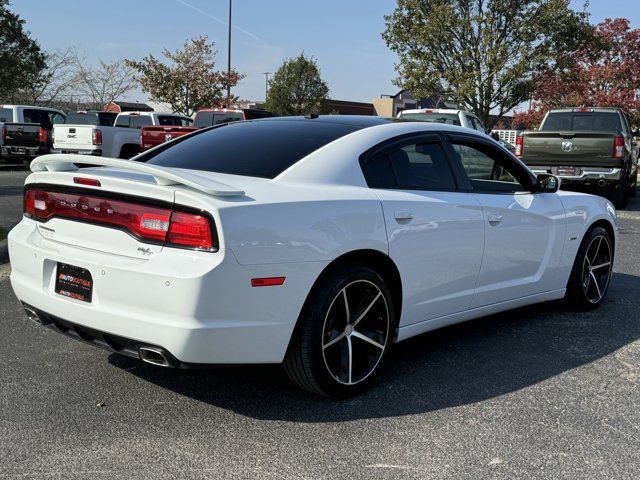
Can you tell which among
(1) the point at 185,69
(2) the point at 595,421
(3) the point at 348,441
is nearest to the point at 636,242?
(2) the point at 595,421

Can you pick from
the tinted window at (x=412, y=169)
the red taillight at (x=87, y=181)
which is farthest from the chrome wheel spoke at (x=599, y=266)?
the red taillight at (x=87, y=181)

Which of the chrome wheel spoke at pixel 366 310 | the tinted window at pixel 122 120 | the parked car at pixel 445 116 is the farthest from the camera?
the tinted window at pixel 122 120

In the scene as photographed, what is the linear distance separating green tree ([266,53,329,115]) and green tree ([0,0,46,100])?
20463mm

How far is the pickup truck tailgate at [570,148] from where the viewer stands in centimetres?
1242

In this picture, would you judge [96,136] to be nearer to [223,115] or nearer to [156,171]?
[223,115]

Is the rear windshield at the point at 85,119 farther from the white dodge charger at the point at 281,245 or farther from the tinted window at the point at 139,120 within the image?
the white dodge charger at the point at 281,245

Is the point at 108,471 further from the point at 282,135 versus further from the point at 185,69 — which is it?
the point at 185,69

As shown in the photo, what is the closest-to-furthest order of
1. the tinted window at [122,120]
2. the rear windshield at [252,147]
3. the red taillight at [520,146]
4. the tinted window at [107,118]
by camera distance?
the rear windshield at [252,147] → the red taillight at [520,146] → the tinted window at [107,118] → the tinted window at [122,120]

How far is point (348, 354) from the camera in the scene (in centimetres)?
354

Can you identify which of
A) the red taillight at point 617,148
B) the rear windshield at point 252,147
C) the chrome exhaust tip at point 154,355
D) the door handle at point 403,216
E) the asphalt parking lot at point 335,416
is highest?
the red taillight at point 617,148

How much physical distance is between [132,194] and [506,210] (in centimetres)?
254

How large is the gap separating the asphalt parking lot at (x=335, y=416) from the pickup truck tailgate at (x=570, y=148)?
864 centimetres

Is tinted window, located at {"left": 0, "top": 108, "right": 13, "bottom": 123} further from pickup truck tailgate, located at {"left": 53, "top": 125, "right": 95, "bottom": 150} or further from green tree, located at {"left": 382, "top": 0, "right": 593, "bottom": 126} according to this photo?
green tree, located at {"left": 382, "top": 0, "right": 593, "bottom": 126}

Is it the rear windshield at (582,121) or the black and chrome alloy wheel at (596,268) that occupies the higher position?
the rear windshield at (582,121)
